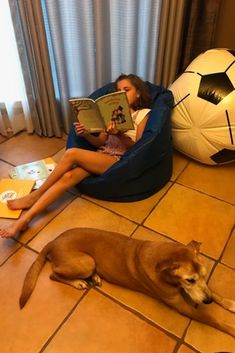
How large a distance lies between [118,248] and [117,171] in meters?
0.40

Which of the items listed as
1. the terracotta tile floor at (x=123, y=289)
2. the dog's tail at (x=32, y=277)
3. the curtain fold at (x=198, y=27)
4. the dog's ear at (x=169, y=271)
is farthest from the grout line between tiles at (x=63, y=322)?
the curtain fold at (x=198, y=27)

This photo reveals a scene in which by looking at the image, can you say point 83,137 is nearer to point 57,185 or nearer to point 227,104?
point 57,185

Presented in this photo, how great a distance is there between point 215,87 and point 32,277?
46.1 inches

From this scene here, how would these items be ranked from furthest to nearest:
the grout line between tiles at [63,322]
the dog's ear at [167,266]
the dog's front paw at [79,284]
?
1. the dog's front paw at [79,284]
2. the grout line between tiles at [63,322]
3. the dog's ear at [167,266]

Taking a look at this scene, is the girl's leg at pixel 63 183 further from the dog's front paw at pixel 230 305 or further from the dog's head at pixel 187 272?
the dog's front paw at pixel 230 305

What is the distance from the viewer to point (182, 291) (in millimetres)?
1049

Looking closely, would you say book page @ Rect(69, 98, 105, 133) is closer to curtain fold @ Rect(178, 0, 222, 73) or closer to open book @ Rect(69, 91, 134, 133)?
open book @ Rect(69, 91, 134, 133)

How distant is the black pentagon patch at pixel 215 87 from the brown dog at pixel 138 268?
31.1 inches

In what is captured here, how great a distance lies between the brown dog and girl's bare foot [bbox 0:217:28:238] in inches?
8.0

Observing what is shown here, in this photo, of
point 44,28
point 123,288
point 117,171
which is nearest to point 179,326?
point 123,288

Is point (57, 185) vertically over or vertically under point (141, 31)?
under

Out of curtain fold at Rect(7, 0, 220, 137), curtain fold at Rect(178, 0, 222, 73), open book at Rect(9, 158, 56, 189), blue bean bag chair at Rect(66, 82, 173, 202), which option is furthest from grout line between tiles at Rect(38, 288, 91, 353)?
curtain fold at Rect(178, 0, 222, 73)

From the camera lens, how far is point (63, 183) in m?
1.44

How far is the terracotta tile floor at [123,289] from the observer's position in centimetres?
103
